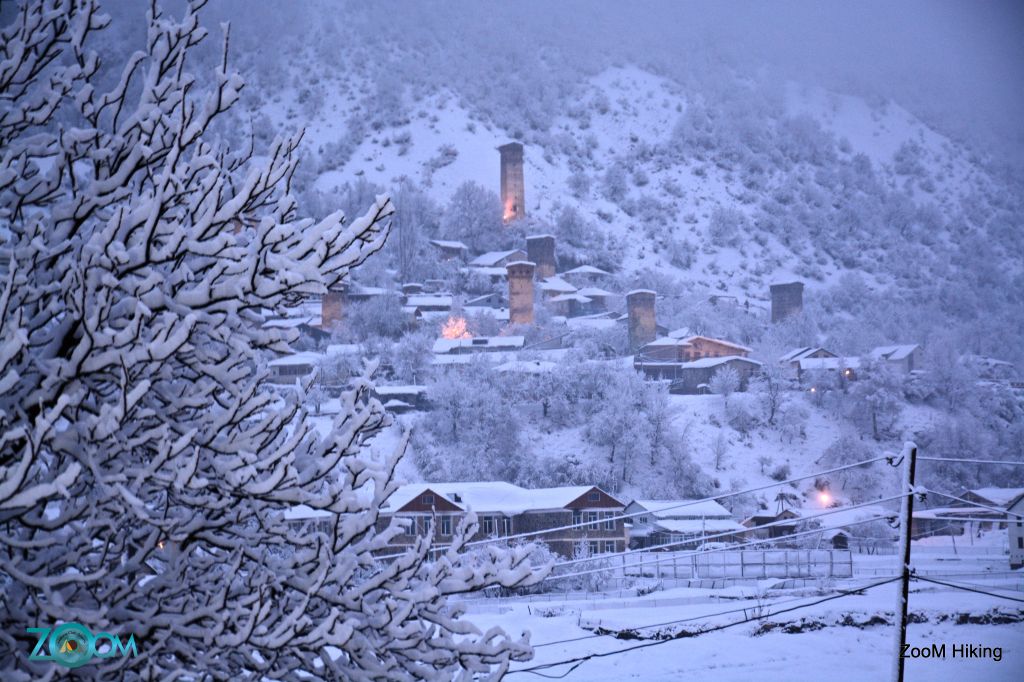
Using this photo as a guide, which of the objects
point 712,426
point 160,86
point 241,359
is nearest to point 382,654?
point 241,359

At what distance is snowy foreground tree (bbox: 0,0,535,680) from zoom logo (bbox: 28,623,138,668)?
1.5 inches

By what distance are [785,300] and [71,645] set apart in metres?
56.3

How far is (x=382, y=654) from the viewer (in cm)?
263

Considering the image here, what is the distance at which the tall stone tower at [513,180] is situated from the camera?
2749 inches

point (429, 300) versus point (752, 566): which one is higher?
point (429, 300)

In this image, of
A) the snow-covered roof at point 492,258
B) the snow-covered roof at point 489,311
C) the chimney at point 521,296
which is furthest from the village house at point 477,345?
the snow-covered roof at point 492,258

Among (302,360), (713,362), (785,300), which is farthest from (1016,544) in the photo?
(785,300)

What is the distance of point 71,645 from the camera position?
2434mm

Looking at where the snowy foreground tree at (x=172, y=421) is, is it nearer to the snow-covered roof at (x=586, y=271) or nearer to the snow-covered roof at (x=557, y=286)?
the snow-covered roof at (x=557, y=286)

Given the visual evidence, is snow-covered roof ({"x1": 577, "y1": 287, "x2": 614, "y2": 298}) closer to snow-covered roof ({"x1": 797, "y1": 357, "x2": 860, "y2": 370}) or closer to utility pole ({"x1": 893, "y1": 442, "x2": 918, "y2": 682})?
snow-covered roof ({"x1": 797, "y1": 357, "x2": 860, "y2": 370})

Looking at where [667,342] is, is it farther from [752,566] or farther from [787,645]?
[787,645]

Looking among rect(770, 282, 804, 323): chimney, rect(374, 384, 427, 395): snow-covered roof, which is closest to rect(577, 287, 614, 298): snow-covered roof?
rect(770, 282, 804, 323): chimney

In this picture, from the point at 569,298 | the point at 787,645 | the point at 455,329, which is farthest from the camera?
the point at 569,298

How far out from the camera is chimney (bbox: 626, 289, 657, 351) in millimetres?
44562
